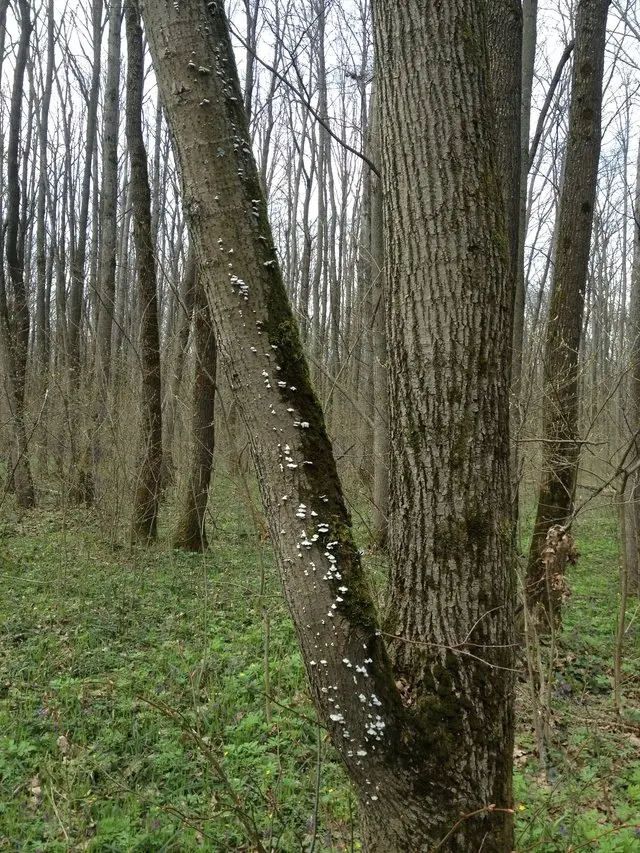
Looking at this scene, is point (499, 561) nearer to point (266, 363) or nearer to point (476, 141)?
point (266, 363)

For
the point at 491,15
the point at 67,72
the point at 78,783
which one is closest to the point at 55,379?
the point at 78,783

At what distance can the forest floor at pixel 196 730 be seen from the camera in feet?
9.26

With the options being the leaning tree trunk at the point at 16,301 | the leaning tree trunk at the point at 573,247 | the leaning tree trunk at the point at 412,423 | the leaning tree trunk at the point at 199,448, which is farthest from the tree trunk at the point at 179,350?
the leaning tree trunk at the point at 412,423

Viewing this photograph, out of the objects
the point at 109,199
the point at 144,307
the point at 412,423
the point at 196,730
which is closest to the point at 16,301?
the point at 109,199

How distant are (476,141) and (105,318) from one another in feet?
29.9

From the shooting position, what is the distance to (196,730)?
3.49 metres

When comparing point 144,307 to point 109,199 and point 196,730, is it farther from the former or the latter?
point 196,730

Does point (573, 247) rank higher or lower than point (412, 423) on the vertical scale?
higher

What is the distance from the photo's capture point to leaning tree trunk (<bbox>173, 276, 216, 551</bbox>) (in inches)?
312

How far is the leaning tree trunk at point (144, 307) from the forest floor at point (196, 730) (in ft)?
3.67

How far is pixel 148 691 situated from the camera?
4070 millimetres

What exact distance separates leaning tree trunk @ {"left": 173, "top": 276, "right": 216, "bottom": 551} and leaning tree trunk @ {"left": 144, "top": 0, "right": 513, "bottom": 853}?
20.1 feet

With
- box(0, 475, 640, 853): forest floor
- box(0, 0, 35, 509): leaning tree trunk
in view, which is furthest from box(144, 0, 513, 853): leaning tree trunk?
box(0, 0, 35, 509): leaning tree trunk

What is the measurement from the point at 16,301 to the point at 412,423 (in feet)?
36.0
